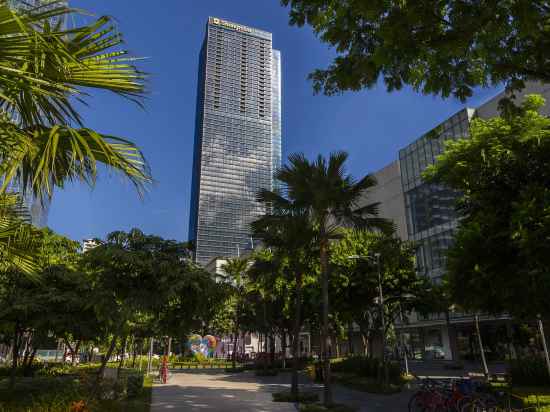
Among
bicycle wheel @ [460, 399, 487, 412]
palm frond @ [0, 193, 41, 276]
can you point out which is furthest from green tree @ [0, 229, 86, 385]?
bicycle wheel @ [460, 399, 487, 412]

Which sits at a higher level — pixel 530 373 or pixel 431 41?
pixel 431 41

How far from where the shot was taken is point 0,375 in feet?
80.4

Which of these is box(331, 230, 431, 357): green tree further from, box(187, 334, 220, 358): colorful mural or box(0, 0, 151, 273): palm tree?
box(187, 334, 220, 358): colorful mural

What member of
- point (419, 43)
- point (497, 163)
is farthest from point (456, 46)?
point (497, 163)

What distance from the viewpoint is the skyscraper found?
174000mm

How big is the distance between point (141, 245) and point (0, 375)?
741 inches

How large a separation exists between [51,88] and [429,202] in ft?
153

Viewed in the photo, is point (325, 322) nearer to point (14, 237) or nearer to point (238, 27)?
point (14, 237)

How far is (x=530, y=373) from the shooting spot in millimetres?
17656

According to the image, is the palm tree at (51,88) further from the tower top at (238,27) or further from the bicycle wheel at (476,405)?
the tower top at (238,27)

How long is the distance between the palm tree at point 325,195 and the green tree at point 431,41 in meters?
9.08

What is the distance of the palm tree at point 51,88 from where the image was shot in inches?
135

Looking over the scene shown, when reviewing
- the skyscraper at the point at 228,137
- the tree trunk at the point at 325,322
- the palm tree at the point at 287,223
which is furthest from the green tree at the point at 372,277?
the skyscraper at the point at 228,137

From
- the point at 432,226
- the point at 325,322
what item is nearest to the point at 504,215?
the point at 325,322
